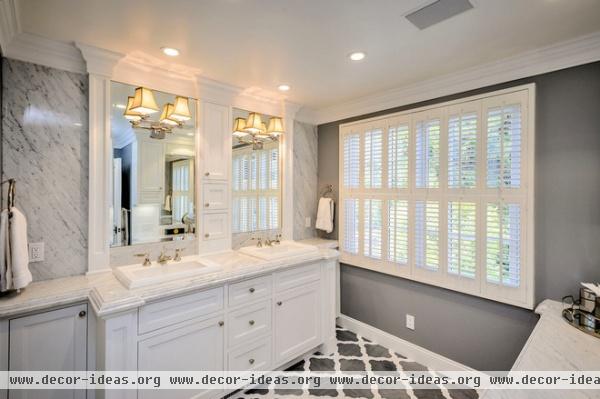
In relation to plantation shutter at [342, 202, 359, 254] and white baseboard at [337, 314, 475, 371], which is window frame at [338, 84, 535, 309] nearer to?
plantation shutter at [342, 202, 359, 254]

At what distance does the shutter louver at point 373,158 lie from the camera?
2.94 metres

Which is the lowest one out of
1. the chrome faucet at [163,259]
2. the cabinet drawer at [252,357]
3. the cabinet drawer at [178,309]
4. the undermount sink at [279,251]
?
the cabinet drawer at [252,357]

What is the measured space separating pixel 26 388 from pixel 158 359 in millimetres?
701

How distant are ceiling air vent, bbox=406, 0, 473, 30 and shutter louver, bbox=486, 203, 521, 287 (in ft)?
4.53

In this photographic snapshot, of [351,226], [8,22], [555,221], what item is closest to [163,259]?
Result: [8,22]

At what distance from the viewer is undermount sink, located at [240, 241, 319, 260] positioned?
2518 millimetres

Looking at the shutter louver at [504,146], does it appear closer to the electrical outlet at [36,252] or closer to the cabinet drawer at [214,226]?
the cabinet drawer at [214,226]

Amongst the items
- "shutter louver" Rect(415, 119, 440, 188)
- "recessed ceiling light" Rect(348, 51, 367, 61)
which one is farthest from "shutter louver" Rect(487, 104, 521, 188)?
"recessed ceiling light" Rect(348, 51, 367, 61)

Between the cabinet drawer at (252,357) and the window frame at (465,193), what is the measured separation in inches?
52.6

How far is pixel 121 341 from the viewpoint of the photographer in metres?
1.62

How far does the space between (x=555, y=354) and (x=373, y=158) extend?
81.5 inches

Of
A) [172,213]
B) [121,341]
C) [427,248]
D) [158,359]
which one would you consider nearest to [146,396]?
[158,359]

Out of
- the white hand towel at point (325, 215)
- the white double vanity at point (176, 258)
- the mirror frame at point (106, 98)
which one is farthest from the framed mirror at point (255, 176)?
the white hand towel at point (325, 215)

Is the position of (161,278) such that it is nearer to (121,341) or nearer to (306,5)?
(121,341)
